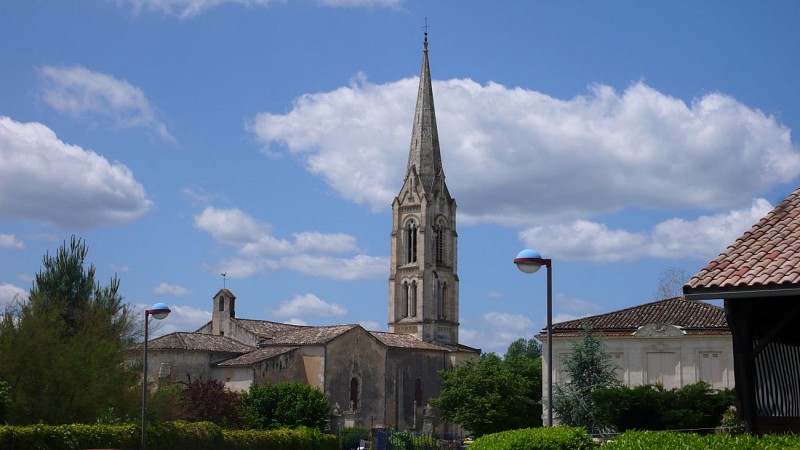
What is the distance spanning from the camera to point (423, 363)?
253 ft

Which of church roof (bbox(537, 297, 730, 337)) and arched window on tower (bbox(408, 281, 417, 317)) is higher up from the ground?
arched window on tower (bbox(408, 281, 417, 317))

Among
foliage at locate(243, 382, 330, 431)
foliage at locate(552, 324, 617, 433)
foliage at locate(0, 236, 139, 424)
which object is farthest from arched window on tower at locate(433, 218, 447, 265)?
foliage at locate(0, 236, 139, 424)

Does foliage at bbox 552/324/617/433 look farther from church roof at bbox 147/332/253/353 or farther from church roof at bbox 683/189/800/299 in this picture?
church roof at bbox 683/189/800/299

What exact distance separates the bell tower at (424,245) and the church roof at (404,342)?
3.83m

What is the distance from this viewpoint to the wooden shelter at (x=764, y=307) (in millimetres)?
11805

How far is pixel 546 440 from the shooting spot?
567 inches

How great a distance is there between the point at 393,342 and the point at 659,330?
32.8m

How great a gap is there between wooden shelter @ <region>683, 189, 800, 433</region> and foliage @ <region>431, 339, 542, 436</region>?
47793 mm

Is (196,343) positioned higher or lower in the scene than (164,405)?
higher

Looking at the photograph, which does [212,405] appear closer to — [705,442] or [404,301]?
[404,301]

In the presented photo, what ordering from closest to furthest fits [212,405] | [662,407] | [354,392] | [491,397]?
[662,407], [212,405], [491,397], [354,392]

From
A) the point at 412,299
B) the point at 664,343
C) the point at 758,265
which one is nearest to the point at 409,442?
the point at 664,343

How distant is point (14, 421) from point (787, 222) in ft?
89.9

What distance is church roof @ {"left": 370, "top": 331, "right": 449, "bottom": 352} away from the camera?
246 ft
